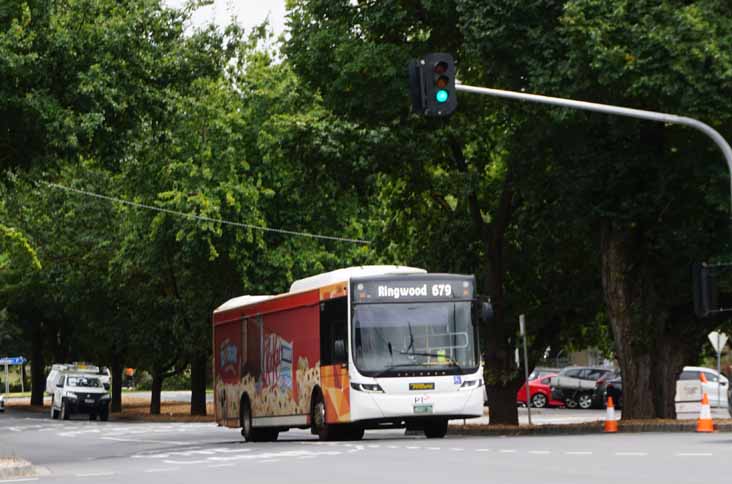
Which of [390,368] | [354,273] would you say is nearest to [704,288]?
[390,368]

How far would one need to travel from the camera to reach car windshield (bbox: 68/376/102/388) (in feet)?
218

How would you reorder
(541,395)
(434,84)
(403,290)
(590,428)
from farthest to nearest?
(541,395)
(590,428)
(403,290)
(434,84)

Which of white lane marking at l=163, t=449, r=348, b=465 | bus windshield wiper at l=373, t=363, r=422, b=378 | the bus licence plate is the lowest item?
white lane marking at l=163, t=449, r=348, b=465

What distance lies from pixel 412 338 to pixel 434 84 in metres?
6.81

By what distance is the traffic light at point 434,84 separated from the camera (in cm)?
2267

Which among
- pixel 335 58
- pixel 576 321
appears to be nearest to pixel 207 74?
pixel 335 58

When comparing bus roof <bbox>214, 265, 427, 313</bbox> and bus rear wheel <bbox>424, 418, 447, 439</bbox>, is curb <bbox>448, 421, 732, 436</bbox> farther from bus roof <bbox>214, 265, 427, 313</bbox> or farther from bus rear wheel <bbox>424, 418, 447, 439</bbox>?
bus roof <bbox>214, 265, 427, 313</bbox>

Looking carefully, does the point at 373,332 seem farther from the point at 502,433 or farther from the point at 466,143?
the point at 466,143

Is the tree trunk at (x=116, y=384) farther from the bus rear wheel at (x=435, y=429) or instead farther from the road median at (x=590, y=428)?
the bus rear wheel at (x=435, y=429)

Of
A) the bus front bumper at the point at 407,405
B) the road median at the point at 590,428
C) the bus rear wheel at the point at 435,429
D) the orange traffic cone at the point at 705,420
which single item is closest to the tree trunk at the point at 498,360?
the road median at the point at 590,428

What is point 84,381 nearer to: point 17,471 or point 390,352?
point 390,352

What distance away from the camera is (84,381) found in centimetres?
6688

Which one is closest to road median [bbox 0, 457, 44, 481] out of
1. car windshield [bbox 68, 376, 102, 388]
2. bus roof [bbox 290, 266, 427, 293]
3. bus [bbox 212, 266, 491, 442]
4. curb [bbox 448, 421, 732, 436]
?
bus [bbox 212, 266, 491, 442]

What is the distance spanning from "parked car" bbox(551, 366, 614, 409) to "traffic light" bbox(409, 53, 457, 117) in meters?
39.4
